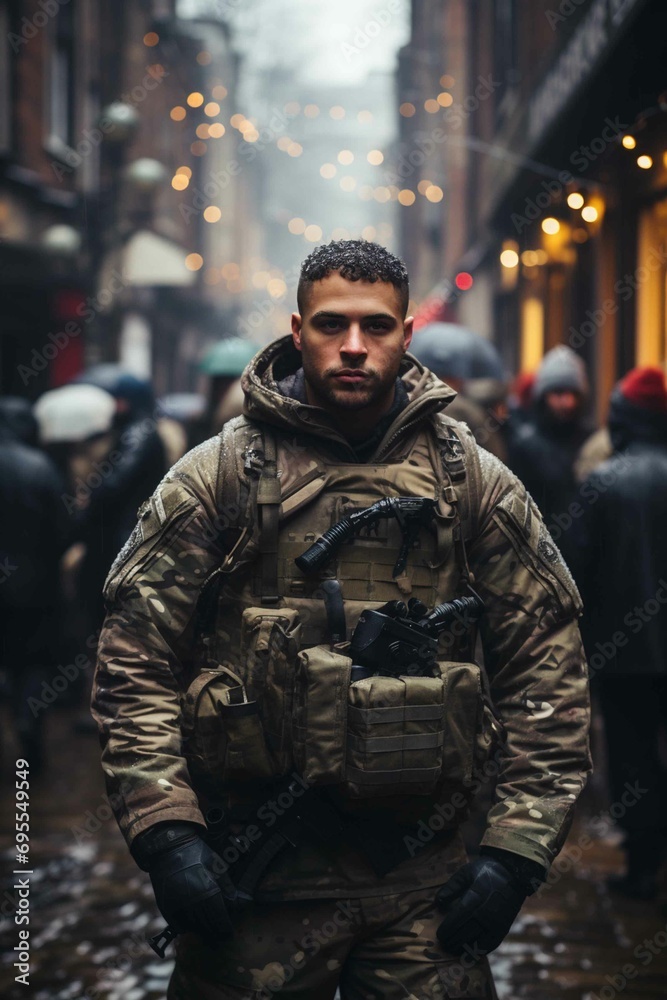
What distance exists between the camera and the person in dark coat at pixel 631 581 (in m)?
5.73

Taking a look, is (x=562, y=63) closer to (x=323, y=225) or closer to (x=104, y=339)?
(x=104, y=339)

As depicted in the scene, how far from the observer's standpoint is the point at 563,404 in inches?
301

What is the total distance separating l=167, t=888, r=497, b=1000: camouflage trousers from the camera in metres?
2.76

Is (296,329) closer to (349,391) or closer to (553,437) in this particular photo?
(349,391)

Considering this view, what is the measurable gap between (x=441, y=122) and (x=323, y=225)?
6277 cm

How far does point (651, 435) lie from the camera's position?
5.94m

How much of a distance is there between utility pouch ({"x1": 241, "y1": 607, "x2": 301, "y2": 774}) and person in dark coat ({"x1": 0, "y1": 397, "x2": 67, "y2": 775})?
489cm

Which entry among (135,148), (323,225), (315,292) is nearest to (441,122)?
(135,148)
